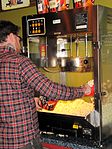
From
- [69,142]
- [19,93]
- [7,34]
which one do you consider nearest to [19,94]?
[19,93]

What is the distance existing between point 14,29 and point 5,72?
1.05 feet

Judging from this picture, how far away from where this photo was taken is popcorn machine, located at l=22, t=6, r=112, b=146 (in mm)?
1778

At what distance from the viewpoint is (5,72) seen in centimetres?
170

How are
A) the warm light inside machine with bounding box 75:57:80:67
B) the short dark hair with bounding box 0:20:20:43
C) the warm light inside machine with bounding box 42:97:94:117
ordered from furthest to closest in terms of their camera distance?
the warm light inside machine with bounding box 75:57:80:67, the warm light inside machine with bounding box 42:97:94:117, the short dark hair with bounding box 0:20:20:43

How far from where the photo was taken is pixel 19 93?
1.72m

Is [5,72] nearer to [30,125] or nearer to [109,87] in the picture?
[30,125]

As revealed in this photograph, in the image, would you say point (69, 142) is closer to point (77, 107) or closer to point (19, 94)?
point (77, 107)

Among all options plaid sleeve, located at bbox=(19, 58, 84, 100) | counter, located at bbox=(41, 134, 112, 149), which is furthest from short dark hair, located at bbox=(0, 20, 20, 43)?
counter, located at bbox=(41, 134, 112, 149)

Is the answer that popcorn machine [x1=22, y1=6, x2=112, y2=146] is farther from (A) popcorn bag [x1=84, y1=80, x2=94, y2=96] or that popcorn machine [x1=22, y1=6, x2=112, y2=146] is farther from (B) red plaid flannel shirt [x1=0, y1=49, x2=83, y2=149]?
(B) red plaid flannel shirt [x1=0, y1=49, x2=83, y2=149]

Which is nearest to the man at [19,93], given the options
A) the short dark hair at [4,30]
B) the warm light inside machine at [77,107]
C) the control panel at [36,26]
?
the short dark hair at [4,30]

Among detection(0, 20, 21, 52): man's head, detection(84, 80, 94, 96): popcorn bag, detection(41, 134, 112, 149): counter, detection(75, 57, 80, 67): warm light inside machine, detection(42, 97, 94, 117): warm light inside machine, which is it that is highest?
detection(0, 20, 21, 52): man's head

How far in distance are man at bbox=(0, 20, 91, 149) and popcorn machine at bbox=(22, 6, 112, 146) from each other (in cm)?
18

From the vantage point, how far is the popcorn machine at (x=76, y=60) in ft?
5.83

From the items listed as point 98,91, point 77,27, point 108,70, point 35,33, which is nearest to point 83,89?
point 98,91
